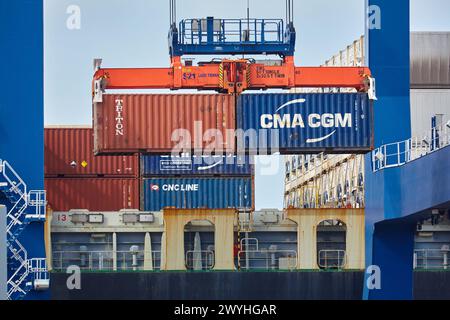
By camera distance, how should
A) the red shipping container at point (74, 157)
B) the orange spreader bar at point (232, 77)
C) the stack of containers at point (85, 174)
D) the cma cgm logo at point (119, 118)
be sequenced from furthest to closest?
the red shipping container at point (74, 157), the stack of containers at point (85, 174), the orange spreader bar at point (232, 77), the cma cgm logo at point (119, 118)

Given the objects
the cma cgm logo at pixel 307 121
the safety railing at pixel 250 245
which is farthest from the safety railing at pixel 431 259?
the safety railing at pixel 250 245

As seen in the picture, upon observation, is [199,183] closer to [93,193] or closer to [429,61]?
[93,193]

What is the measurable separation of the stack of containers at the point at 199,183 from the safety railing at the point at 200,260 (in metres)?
8.57

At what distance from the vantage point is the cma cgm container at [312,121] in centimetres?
4428

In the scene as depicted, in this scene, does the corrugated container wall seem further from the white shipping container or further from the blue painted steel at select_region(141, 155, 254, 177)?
the blue painted steel at select_region(141, 155, 254, 177)

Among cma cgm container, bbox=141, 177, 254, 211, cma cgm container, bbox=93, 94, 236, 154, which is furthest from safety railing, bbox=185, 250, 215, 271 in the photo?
cma cgm container, bbox=141, 177, 254, 211

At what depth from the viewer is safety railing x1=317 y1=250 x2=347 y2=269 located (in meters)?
44.7

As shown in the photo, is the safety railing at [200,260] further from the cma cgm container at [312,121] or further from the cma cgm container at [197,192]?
the cma cgm container at [197,192]

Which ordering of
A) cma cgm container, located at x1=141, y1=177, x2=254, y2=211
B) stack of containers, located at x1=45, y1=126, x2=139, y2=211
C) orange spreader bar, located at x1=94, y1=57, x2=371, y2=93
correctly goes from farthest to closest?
cma cgm container, located at x1=141, y1=177, x2=254, y2=211 → stack of containers, located at x1=45, y1=126, x2=139, y2=211 → orange spreader bar, located at x1=94, y1=57, x2=371, y2=93

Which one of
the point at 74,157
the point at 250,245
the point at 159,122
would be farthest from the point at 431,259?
→ the point at 74,157

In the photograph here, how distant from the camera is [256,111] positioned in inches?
1752

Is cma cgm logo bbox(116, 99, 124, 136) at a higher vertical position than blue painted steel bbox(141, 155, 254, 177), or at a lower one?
higher

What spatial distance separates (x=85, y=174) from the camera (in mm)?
53688
